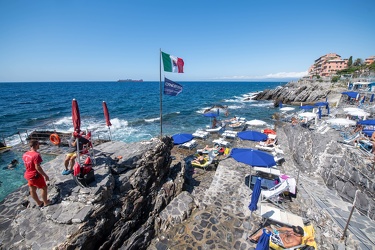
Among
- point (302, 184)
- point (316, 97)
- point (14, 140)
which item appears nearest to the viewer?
point (302, 184)

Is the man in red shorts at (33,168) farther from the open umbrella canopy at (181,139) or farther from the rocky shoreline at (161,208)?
the open umbrella canopy at (181,139)

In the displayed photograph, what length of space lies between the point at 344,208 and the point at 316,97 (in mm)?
43723

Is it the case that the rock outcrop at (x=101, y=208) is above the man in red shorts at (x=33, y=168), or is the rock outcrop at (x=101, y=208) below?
below

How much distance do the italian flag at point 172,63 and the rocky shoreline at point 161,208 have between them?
12.5ft

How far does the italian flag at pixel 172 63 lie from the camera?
8164 mm

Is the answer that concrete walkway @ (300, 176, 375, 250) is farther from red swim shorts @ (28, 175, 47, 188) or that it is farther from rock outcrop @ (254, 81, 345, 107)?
rock outcrop @ (254, 81, 345, 107)

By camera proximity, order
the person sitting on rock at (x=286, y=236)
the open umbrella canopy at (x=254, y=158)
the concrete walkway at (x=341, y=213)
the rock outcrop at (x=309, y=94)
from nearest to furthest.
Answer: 1. the person sitting on rock at (x=286, y=236)
2. the concrete walkway at (x=341, y=213)
3. the open umbrella canopy at (x=254, y=158)
4. the rock outcrop at (x=309, y=94)

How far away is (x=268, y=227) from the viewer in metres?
6.39

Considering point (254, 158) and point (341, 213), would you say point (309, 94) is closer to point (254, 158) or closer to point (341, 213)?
point (341, 213)

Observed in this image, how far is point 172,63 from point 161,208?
676 centimetres

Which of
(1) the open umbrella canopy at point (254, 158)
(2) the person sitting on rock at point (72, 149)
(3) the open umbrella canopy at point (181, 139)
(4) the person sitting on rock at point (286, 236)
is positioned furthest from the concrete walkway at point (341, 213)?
(2) the person sitting on rock at point (72, 149)

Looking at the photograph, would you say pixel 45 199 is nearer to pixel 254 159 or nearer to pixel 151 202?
pixel 151 202

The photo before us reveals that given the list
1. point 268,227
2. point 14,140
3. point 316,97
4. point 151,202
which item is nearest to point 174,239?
point 151,202

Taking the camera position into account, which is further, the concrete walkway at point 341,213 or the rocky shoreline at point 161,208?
the concrete walkway at point 341,213
